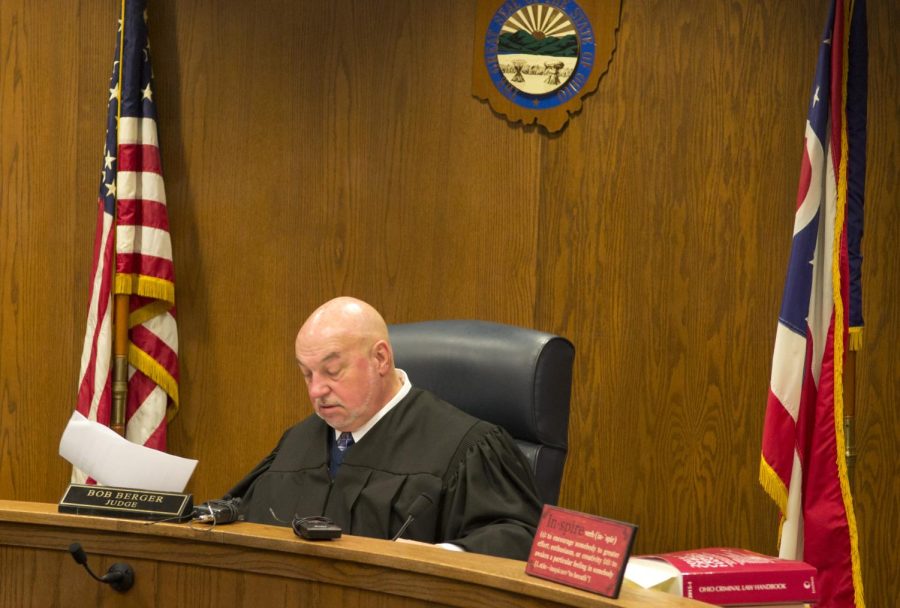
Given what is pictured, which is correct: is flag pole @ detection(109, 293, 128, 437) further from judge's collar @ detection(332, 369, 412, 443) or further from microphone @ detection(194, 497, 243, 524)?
microphone @ detection(194, 497, 243, 524)

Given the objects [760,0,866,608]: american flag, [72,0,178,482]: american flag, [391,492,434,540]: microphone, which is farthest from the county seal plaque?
[391,492,434,540]: microphone

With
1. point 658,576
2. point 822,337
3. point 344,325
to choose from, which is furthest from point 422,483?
point 822,337

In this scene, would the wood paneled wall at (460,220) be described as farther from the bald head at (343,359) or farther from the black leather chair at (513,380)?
the bald head at (343,359)

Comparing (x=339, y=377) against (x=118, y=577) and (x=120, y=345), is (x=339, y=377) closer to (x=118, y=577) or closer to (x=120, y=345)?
(x=118, y=577)

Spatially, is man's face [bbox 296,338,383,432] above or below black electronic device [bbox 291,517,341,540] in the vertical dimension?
above

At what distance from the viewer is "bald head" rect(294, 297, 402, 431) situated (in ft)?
9.26

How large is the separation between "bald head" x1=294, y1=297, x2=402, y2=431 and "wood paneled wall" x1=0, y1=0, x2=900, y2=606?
1488mm

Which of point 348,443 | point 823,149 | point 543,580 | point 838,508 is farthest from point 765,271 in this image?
point 543,580

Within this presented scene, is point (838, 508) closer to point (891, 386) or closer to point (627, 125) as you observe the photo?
point (891, 386)

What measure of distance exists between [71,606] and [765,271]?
8.88 ft

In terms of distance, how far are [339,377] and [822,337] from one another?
5.39 ft

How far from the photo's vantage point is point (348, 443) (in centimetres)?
296

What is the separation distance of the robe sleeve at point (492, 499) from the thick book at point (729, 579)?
0.28m

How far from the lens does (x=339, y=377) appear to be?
2836mm
